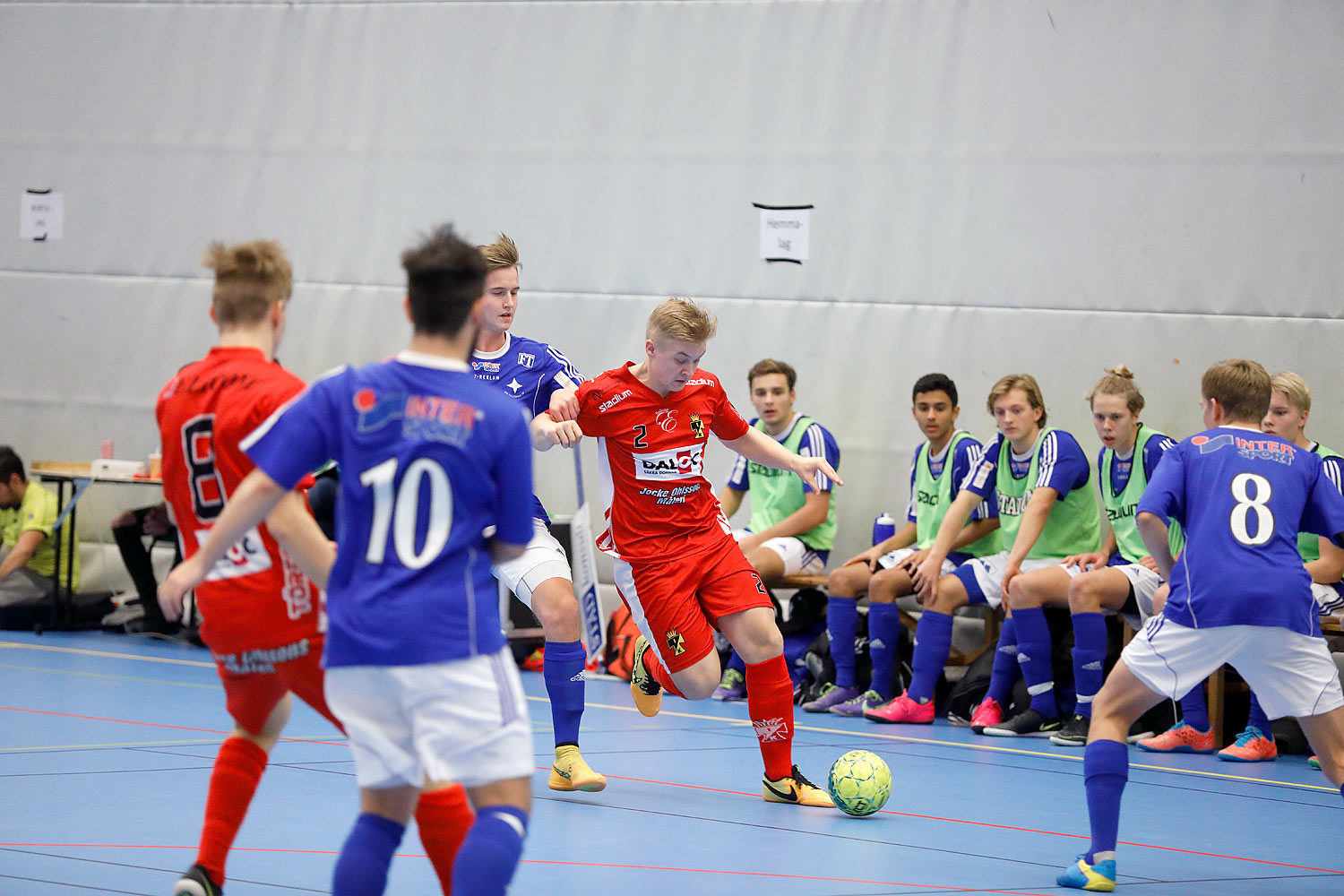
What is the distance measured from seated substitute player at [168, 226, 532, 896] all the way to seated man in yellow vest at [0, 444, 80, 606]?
28.3 feet

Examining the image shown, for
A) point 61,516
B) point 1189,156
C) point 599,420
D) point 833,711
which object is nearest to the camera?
point 599,420

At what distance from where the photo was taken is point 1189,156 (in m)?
8.94

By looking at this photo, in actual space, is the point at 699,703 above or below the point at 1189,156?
below

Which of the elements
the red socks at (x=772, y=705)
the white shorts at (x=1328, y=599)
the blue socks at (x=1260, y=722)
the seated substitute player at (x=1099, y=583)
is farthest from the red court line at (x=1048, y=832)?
the white shorts at (x=1328, y=599)

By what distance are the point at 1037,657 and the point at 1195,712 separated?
2.84 ft

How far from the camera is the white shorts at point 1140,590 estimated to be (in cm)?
752

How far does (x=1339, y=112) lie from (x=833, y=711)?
4820mm

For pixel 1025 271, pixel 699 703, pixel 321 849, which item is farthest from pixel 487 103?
pixel 321 849

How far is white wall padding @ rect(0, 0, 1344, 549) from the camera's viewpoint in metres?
8.87

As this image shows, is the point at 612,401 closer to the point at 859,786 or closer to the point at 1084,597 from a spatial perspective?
Answer: the point at 859,786

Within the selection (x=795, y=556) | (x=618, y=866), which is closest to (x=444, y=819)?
(x=618, y=866)

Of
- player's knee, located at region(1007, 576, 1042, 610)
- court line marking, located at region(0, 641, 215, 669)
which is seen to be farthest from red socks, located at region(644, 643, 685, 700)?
court line marking, located at region(0, 641, 215, 669)

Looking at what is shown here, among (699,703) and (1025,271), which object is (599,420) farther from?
(1025,271)

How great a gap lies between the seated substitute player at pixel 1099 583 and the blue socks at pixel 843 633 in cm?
86
